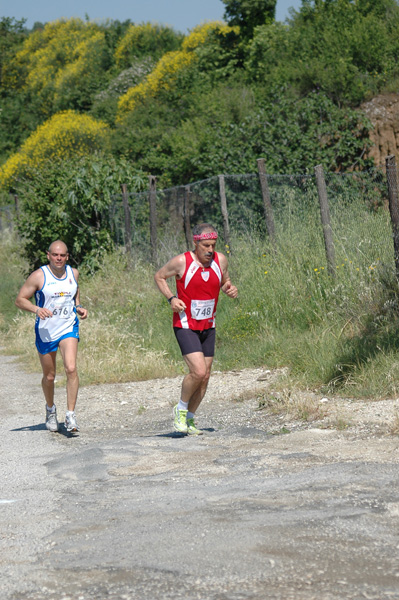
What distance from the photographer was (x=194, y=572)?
13.3 feet

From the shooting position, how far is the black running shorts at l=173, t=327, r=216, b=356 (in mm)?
7543

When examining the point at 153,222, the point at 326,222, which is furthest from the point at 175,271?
the point at 153,222

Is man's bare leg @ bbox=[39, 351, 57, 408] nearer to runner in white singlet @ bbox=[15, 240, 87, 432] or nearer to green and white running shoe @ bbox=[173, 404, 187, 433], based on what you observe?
runner in white singlet @ bbox=[15, 240, 87, 432]

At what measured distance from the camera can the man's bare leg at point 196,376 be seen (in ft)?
24.6

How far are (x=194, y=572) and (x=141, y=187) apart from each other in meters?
14.8

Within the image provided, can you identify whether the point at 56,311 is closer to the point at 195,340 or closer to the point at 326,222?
the point at 195,340

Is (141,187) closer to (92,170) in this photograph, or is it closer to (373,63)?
(92,170)

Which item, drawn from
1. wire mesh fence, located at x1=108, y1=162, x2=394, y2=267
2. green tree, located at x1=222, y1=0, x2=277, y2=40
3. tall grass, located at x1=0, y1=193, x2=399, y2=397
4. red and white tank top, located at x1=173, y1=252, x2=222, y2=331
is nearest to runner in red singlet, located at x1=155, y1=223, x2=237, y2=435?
red and white tank top, located at x1=173, y1=252, x2=222, y2=331

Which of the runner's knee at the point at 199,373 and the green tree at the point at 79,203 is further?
the green tree at the point at 79,203

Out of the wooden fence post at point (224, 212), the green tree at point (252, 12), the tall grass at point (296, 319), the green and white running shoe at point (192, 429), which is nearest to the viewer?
the green and white running shoe at point (192, 429)

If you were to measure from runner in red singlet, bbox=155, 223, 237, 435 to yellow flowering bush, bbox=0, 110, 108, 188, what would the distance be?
33216 millimetres

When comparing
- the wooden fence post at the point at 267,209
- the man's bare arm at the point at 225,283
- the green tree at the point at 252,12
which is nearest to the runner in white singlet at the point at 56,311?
the man's bare arm at the point at 225,283

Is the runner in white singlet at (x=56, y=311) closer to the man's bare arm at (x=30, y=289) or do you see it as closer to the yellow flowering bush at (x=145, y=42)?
the man's bare arm at (x=30, y=289)

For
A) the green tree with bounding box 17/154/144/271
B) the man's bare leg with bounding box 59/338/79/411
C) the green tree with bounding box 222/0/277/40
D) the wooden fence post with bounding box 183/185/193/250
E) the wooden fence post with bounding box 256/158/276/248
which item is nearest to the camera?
the man's bare leg with bounding box 59/338/79/411
